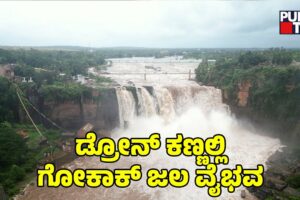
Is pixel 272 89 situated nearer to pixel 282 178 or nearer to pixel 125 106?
pixel 282 178

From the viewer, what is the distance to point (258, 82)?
24.5 meters

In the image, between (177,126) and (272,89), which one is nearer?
(272,89)

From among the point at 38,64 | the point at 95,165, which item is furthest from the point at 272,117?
the point at 38,64

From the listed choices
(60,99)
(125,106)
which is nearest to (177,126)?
(125,106)

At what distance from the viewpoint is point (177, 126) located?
79.5ft

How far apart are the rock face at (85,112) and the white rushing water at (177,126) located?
74 centimetres

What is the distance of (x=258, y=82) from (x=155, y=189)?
1332 centimetres

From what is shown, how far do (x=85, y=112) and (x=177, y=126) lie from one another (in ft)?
23.6

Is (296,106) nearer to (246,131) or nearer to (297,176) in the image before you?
(246,131)

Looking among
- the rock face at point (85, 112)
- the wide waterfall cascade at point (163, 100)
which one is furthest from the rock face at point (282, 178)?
the rock face at point (85, 112)

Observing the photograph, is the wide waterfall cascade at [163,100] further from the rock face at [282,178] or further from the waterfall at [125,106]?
the rock face at [282,178]

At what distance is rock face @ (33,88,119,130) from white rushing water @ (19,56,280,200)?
29.3 inches

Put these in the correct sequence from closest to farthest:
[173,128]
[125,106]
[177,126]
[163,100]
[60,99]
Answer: [60,99] < [173,128] < [177,126] < [125,106] < [163,100]

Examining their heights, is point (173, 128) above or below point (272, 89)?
below
